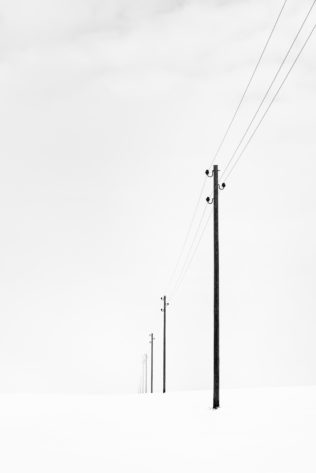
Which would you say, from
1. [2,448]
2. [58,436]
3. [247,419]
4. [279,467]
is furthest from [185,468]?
[247,419]

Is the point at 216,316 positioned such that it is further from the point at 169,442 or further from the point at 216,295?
the point at 169,442

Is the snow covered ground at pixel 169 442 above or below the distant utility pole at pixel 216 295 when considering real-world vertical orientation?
below

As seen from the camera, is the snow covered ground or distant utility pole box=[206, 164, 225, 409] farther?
distant utility pole box=[206, 164, 225, 409]

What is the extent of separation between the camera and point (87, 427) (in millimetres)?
13289

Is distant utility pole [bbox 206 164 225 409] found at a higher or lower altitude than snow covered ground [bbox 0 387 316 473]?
higher

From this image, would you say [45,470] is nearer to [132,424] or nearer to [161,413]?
[132,424]

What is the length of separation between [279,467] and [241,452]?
1476 mm

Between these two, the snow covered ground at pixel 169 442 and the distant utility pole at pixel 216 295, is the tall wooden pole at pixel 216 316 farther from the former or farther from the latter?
the snow covered ground at pixel 169 442

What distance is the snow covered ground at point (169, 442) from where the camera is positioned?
25.6 feet

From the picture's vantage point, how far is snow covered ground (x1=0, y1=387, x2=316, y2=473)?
307 inches

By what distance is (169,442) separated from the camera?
33.6 ft

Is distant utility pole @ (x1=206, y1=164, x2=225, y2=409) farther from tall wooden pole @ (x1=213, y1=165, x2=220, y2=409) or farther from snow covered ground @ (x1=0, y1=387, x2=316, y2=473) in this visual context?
snow covered ground @ (x1=0, y1=387, x2=316, y2=473)

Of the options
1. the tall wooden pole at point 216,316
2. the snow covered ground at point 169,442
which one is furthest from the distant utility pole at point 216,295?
the snow covered ground at point 169,442

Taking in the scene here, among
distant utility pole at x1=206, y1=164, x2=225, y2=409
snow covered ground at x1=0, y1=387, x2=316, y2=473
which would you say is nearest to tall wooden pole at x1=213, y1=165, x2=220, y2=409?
distant utility pole at x1=206, y1=164, x2=225, y2=409
